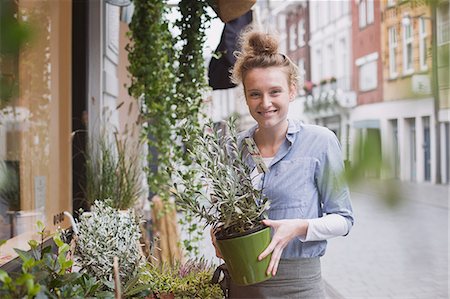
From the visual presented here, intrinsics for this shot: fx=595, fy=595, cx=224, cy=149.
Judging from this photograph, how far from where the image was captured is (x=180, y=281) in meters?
1.52

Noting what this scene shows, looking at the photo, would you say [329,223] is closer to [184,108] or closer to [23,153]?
[23,153]

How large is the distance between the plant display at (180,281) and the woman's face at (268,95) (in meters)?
0.44

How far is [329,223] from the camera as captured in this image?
1.28m

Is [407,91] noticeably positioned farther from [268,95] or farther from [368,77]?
[268,95]

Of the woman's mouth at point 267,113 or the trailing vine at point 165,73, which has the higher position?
the trailing vine at point 165,73

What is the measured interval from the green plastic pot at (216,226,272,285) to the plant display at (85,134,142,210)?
146 cm

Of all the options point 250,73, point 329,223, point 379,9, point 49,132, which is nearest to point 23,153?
point 49,132

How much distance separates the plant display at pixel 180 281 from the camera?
146cm

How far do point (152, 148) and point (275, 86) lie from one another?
2340 mm

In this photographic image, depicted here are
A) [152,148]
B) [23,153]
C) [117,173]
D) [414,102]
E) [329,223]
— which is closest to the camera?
[414,102]

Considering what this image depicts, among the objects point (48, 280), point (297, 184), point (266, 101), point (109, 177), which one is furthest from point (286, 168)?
point (109, 177)

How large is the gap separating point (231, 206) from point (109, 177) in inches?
62.6

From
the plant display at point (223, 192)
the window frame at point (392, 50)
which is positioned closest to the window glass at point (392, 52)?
the window frame at point (392, 50)

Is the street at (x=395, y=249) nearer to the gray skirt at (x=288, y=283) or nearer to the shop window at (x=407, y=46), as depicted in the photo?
the shop window at (x=407, y=46)
